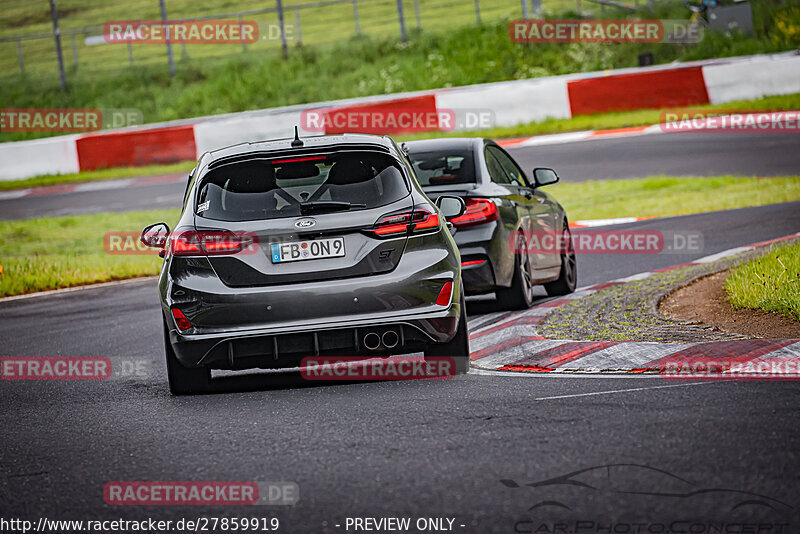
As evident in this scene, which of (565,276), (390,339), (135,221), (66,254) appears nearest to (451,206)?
(390,339)

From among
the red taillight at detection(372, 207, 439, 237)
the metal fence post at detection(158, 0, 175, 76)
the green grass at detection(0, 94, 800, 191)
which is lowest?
the red taillight at detection(372, 207, 439, 237)

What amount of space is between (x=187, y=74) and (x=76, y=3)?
19.2m

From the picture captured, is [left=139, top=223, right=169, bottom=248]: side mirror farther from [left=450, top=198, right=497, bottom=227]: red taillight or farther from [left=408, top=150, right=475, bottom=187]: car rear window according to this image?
[left=408, top=150, right=475, bottom=187]: car rear window

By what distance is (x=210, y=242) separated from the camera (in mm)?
7535

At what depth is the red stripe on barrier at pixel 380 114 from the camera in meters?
27.5

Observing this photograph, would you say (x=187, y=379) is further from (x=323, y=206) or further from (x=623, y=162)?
(x=623, y=162)

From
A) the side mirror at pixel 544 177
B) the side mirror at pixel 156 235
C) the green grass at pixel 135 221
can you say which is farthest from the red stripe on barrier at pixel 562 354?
the green grass at pixel 135 221

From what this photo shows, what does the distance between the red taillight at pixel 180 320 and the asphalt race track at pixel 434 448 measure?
18.5 inches

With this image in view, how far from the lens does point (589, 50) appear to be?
3666cm

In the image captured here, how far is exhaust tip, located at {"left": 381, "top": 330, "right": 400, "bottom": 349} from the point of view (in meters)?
7.52

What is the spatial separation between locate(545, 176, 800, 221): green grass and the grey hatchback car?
11043 mm

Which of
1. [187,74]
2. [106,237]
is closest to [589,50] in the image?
[187,74]

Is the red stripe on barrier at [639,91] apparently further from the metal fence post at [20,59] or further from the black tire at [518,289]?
the metal fence post at [20,59]

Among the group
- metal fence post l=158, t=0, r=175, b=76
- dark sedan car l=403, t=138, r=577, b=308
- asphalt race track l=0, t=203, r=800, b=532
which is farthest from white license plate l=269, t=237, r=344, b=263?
metal fence post l=158, t=0, r=175, b=76
